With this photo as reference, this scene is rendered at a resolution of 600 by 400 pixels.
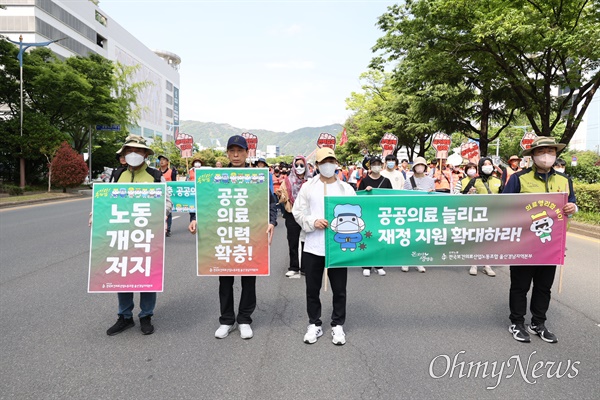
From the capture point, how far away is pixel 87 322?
14.1ft

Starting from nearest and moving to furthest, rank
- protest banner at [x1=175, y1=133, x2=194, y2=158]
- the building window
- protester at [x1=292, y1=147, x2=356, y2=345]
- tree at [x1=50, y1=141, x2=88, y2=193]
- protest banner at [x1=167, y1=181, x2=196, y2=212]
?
protester at [x1=292, y1=147, x2=356, y2=345] → protest banner at [x1=167, y1=181, x2=196, y2=212] → protest banner at [x1=175, y1=133, x2=194, y2=158] → tree at [x1=50, y1=141, x2=88, y2=193] → the building window

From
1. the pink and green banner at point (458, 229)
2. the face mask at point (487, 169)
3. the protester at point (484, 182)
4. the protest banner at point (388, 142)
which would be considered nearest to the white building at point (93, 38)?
the protest banner at point (388, 142)

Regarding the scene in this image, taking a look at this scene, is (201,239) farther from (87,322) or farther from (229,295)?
(87,322)

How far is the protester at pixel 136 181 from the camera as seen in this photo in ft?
13.4

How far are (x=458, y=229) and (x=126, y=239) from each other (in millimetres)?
3239

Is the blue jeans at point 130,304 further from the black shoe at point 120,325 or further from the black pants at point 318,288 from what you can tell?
the black pants at point 318,288

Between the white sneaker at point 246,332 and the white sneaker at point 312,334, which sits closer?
the white sneaker at point 312,334

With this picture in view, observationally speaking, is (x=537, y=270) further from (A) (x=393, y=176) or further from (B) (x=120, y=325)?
(B) (x=120, y=325)

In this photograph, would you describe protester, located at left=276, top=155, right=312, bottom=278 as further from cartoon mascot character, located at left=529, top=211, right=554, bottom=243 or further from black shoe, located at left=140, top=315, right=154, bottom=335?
cartoon mascot character, located at left=529, top=211, right=554, bottom=243

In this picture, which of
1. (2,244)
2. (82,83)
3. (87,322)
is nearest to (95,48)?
(82,83)

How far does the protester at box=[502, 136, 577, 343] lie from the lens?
13.0 feet

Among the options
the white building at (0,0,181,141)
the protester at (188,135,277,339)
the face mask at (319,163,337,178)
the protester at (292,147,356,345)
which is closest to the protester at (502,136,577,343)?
the protester at (292,147,356,345)

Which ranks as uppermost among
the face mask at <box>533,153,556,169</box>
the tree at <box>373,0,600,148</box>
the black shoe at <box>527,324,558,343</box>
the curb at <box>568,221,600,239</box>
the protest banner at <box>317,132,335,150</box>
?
the tree at <box>373,0,600,148</box>

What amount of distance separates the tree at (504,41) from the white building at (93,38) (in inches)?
1159
